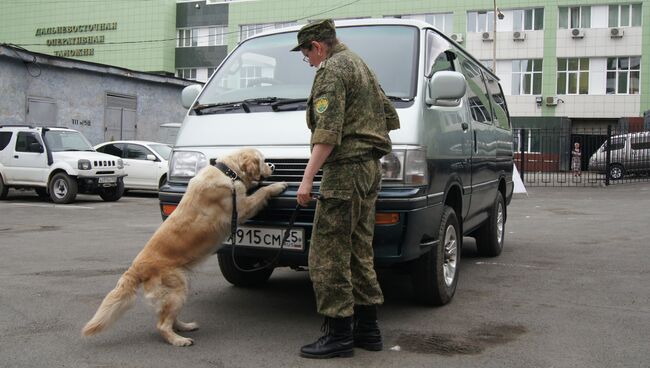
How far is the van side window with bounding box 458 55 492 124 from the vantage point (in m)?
6.13

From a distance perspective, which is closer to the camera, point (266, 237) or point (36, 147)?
point (266, 237)

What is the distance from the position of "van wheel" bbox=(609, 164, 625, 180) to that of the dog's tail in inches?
937

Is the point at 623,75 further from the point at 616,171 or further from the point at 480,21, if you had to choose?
the point at 616,171

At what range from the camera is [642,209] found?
1427 cm

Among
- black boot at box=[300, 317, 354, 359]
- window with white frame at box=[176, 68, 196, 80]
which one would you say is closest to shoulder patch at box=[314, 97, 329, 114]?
black boot at box=[300, 317, 354, 359]

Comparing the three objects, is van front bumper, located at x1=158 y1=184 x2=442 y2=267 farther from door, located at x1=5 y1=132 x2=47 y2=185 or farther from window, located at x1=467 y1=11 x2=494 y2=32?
window, located at x1=467 y1=11 x2=494 y2=32

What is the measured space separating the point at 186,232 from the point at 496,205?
4527 mm

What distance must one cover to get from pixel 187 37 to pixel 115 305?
50566mm

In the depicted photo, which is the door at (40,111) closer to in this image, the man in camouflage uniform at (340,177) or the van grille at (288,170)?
the van grille at (288,170)

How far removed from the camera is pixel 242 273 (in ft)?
18.8

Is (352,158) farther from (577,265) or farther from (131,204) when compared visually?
(131,204)

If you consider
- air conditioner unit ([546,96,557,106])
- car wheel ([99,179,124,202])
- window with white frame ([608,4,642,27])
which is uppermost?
window with white frame ([608,4,642,27])

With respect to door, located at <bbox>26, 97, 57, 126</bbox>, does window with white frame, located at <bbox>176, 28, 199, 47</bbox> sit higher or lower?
higher

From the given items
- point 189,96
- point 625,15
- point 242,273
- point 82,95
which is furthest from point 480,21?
point 242,273
